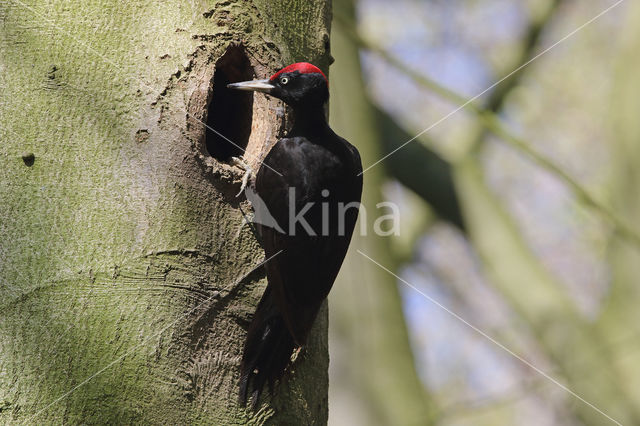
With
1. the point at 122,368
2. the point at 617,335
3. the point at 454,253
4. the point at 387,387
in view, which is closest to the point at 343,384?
the point at 387,387

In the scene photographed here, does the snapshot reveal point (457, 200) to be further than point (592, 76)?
No

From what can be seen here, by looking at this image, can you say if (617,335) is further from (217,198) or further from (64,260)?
(64,260)

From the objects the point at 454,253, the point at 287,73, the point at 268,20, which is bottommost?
the point at 454,253

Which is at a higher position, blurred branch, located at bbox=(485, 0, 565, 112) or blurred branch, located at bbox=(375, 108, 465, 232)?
blurred branch, located at bbox=(485, 0, 565, 112)

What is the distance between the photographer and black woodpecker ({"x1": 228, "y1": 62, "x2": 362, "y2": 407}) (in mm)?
1957

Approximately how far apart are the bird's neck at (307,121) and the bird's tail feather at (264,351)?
0.64 metres

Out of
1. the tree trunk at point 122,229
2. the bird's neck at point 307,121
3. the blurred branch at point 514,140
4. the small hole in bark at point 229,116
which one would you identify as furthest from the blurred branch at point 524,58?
the tree trunk at point 122,229

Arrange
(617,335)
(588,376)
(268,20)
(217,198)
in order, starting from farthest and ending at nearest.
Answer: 1. (617,335)
2. (588,376)
3. (268,20)
4. (217,198)

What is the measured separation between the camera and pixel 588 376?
4.09 metres

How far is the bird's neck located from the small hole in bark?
16 centimetres

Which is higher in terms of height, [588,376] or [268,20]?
[268,20]

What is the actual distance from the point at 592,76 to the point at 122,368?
34.6ft
